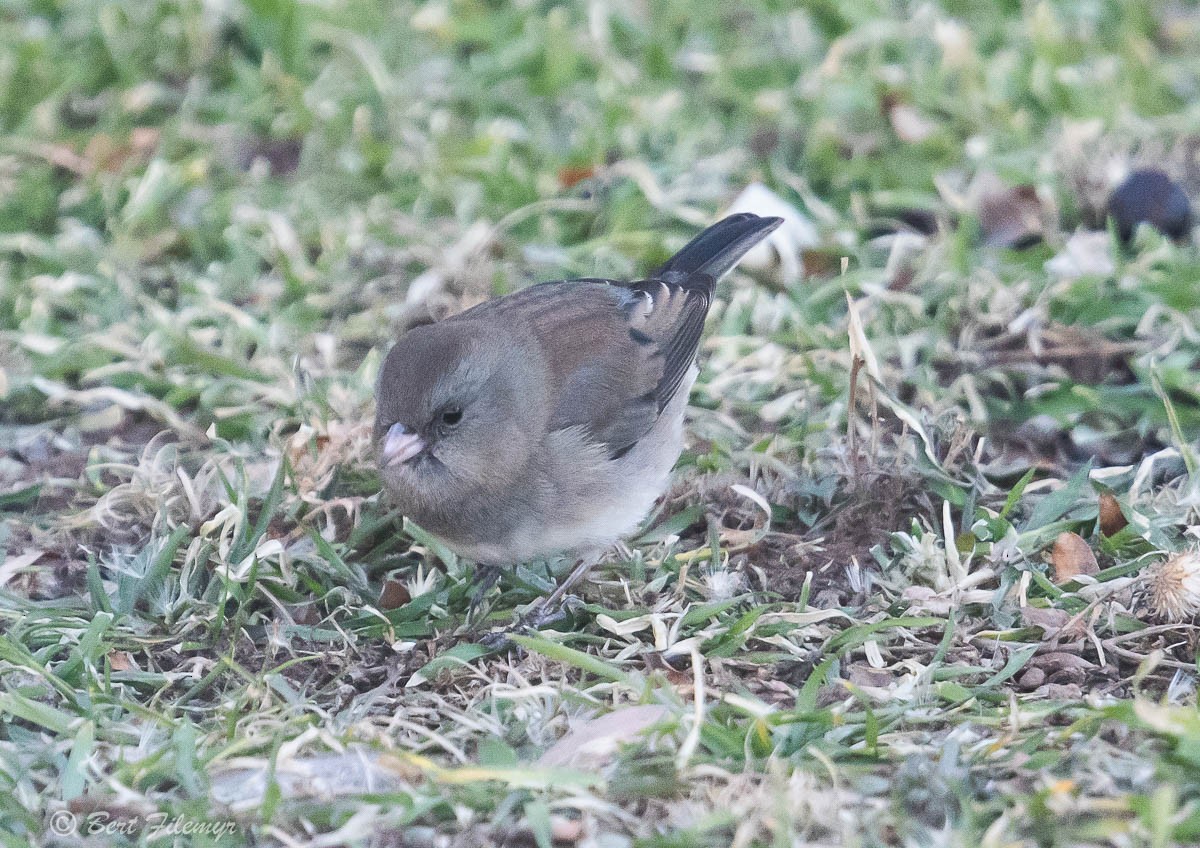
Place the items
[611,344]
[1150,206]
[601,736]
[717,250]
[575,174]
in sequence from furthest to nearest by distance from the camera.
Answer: [575,174]
[1150,206]
[717,250]
[611,344]
[601,736]

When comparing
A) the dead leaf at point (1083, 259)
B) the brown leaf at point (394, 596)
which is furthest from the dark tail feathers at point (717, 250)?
the brown leaf at point (394, 596)

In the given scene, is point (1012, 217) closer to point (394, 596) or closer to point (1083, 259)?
point (1083, 259)

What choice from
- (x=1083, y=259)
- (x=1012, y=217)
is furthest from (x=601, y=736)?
(x=1012, y=217)

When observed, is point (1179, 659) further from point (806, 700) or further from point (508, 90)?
point (508, 90)

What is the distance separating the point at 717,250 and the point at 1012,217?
1277 mm

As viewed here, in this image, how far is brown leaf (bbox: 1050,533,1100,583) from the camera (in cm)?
311

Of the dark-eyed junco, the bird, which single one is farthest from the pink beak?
the bird

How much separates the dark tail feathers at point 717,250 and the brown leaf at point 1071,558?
1161 mm

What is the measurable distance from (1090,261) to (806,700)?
2.17 m

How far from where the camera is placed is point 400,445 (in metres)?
3.01

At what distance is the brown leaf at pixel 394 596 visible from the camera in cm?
319

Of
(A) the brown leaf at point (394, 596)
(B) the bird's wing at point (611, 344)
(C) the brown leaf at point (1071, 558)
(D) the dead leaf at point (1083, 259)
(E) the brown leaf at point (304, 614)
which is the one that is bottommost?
(C) the brown leaf at point (1071, 558)

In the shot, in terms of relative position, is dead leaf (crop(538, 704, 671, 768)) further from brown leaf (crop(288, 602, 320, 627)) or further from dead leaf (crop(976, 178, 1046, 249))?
dead leaf (crop(976, 178, 1046, 249))

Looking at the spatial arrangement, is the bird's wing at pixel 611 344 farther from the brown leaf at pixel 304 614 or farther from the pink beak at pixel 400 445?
the brown leaf at pixel 304 614
